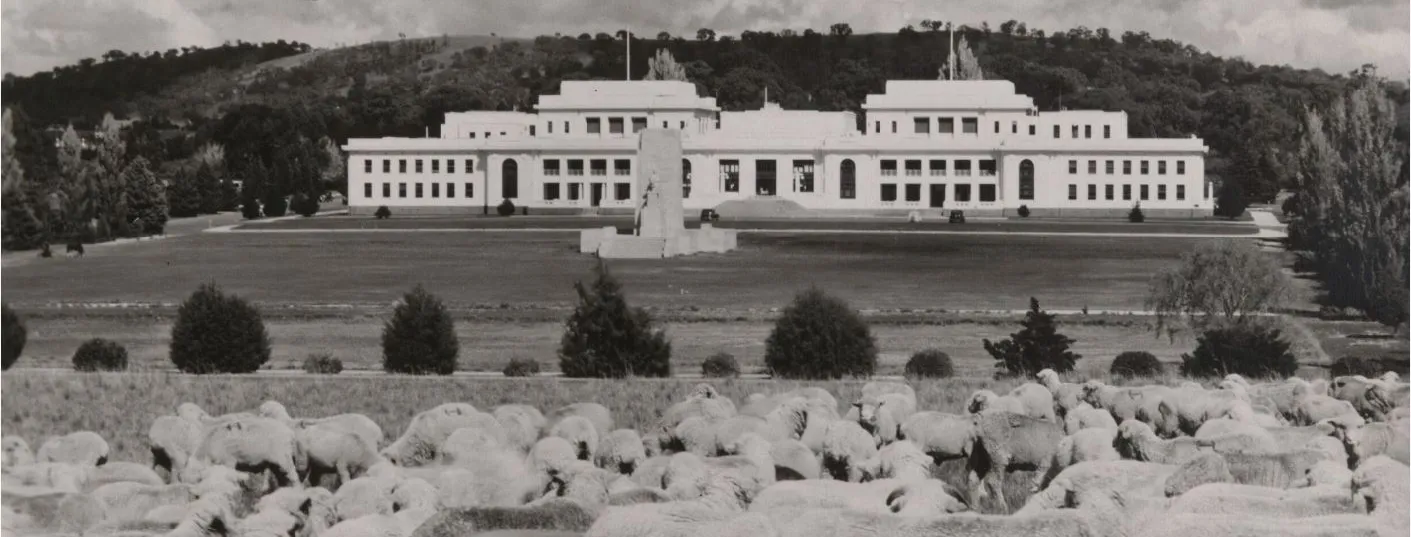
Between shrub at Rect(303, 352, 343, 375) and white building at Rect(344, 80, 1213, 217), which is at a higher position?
white building at Rect(344, 80, 1213, 217)

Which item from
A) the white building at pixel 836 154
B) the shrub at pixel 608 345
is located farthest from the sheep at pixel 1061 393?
the white building at pixel 836 154

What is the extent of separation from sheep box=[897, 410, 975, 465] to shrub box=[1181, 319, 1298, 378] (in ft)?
28.4

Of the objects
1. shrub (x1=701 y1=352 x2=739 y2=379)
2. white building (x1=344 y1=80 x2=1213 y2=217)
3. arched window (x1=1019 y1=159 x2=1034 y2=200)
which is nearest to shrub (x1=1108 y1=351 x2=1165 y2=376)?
shrub (x1=701 y1=352 x2=739 y2=379)

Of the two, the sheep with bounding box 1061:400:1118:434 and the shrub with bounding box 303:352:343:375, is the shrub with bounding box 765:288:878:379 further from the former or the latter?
the sheep with bounding box 1061:400:1118:434

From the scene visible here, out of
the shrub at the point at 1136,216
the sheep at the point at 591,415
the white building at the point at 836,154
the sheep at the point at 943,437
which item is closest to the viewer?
the sheep at the point at 943,437

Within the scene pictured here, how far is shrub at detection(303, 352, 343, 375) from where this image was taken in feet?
84.1

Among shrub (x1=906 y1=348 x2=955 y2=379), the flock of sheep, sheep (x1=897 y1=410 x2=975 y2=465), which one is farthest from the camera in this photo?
shrub (x1=906 y1=348 x2=955 y2=379)

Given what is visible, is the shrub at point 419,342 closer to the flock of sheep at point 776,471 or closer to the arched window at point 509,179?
the flock of sheep at point 776,471

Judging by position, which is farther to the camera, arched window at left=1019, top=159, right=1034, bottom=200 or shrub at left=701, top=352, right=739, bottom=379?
arched window at left=1019, top=159, right=1034, bottom=200

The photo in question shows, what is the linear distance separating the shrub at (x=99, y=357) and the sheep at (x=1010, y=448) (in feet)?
42.8

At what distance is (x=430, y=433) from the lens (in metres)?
18.2

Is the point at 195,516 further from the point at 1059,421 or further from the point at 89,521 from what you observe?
the point at 1059,421

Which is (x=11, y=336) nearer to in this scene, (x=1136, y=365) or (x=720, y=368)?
(x=720, y=368)

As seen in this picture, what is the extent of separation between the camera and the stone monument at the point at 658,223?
3550cm
